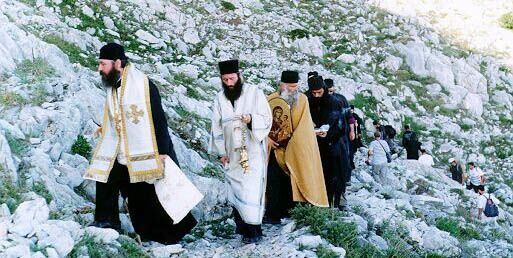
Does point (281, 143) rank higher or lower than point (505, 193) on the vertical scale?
higher

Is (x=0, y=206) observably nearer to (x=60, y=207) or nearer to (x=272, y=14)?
(x=60, y=207)

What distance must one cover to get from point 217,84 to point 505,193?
774cm

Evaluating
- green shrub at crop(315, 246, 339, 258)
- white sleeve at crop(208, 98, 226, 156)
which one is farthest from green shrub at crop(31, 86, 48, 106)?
green shrub at crop(315, 246, 339, 258)

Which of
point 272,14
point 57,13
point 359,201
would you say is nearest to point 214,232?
point 359,201

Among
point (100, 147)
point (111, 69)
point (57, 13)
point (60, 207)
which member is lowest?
Result: point (60, 207)

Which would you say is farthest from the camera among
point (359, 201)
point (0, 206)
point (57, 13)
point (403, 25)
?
point (403, 25)

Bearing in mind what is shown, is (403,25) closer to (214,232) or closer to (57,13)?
(57,13)

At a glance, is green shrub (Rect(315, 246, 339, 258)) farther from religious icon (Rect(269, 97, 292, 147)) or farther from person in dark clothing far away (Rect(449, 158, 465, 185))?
person in dark clothing far away (Rect(449, 158, 465, 185))

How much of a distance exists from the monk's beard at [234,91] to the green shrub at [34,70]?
2.68 metres

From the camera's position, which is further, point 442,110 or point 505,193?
point 442,110

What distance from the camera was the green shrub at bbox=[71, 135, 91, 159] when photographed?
23.0ft

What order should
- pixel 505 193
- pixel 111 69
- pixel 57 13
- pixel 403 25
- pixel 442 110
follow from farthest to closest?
pixel 403 25 → pixel 442 110 → pixel 505 193 → pixel 57 13 → pixel 111 69

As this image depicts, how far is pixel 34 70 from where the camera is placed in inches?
302

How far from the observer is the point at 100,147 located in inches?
228
